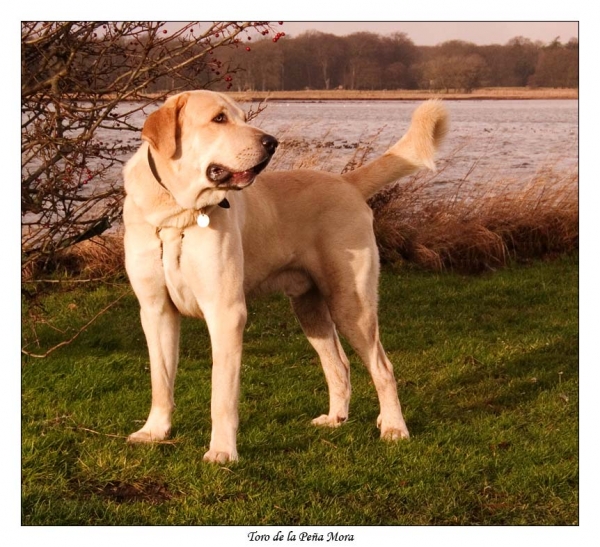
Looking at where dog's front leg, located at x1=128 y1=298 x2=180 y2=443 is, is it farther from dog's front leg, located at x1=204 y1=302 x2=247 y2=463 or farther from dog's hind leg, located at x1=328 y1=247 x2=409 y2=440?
dog's hind leg, located at x1=328 y1=247 x2=409 y2=440

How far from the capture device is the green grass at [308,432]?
3990 millimetres

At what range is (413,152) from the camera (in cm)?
511

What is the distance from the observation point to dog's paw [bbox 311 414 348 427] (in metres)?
5.06

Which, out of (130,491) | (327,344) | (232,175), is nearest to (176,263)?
(232,175)

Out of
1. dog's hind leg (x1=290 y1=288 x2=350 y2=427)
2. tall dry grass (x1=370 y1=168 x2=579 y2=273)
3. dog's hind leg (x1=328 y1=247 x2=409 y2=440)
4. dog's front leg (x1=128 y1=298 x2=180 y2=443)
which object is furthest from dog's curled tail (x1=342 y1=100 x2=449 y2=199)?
tall dry grass (x1=370 y1=168 x2=579 y2=273)

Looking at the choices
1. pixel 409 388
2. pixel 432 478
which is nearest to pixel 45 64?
pixel 409 388

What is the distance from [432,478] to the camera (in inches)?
170

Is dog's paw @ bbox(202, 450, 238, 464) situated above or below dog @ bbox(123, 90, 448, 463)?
below

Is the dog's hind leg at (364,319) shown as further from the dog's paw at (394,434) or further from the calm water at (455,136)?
the calm water at (455,136)

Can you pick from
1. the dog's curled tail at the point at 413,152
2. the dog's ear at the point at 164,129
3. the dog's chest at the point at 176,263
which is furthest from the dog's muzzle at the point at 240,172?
the dog's curled tail at the point at 413,152

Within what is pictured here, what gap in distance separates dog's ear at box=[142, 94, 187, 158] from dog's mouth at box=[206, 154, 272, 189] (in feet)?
0.72

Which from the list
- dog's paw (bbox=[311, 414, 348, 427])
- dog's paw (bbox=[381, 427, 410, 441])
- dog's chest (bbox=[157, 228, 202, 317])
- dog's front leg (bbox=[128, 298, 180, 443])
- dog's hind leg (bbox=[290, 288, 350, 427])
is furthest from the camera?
dog's hind leg (bbox=[290, 288, 350, 427])

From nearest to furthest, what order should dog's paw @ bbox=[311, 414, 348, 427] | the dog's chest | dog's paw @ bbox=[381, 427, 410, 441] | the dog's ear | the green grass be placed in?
the green grass
the dog's ear
the dog's chest
dog's paw @ bbox=[381, 427, 410, 441]
dog's paw @ bbox=[311, 414, 348, 427]

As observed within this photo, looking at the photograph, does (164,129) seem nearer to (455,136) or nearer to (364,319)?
(364,319)
